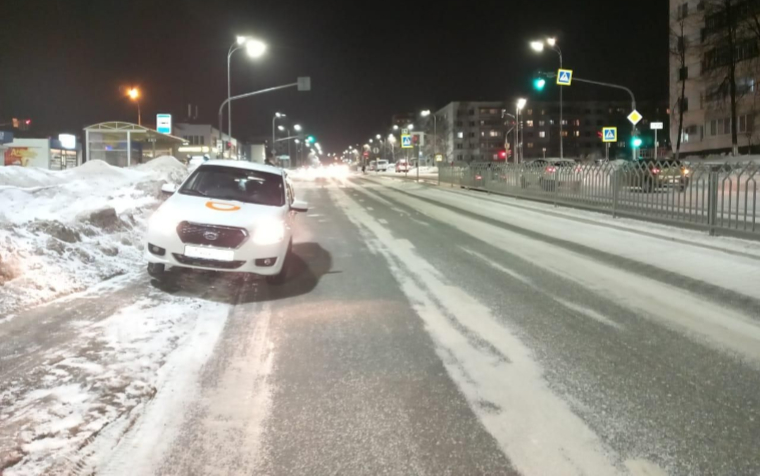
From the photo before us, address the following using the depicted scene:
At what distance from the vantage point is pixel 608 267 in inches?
400

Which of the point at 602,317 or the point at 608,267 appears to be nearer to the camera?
the point at 602,317

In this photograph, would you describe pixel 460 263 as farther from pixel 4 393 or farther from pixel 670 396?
pixel 4 393

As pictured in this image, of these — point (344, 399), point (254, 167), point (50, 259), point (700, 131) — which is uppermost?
point (700, 131)

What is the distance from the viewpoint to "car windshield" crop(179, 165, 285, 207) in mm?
9414

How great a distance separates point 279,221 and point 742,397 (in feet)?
19.0

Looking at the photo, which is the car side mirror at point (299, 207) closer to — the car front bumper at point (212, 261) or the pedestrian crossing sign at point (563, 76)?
the car front bumper at point (212, 261)

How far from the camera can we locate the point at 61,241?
9391mm

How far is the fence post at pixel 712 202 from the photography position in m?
13.1

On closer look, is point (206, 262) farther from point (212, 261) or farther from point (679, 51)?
point (679, 51)

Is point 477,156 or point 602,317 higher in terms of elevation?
point 477,156

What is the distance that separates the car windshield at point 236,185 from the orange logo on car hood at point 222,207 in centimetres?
42

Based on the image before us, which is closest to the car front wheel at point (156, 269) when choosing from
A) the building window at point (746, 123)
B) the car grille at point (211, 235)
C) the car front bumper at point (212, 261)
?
the car front bumper at point (212, 261)

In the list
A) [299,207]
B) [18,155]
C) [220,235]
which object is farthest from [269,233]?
[18,155]

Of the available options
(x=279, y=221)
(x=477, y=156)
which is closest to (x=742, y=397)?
(x=279, y=221)
